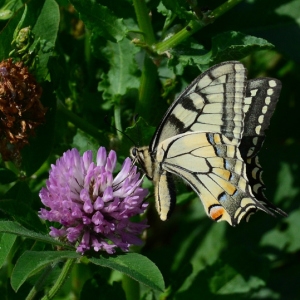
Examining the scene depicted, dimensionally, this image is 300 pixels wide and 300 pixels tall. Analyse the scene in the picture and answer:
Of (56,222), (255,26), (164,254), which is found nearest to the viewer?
(56,222)

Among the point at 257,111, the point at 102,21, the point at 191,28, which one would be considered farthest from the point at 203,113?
the point at 102,21

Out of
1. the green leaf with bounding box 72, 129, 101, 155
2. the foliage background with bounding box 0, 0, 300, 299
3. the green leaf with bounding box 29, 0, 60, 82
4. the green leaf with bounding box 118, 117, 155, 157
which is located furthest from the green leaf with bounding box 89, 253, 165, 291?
the green leaf with bounding box 29, 0, 60, 82

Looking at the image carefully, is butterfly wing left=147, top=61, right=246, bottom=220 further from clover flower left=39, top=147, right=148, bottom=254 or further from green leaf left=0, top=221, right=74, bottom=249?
green leaf left=0, top=221, right=74, bottom=249

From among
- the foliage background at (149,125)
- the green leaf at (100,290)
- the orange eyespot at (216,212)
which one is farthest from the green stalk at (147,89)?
the green leaf at (100,290)

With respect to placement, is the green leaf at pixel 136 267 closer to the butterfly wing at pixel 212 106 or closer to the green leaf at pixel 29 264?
the green leaf at pixel 29 264

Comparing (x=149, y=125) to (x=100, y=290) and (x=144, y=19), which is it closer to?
(x=144, y=19)

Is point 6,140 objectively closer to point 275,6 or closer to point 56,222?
point 56,222

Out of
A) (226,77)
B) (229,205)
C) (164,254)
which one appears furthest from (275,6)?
(164,254)
